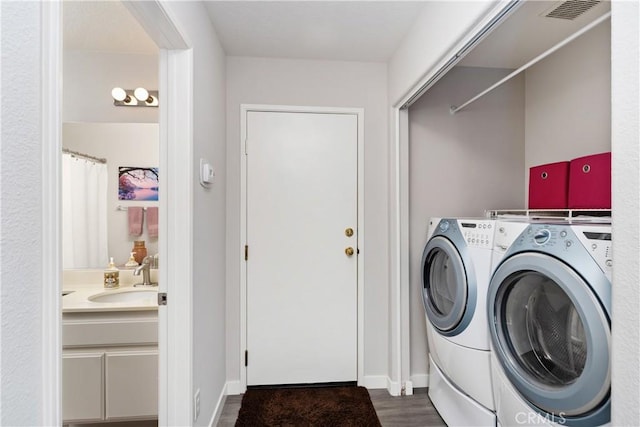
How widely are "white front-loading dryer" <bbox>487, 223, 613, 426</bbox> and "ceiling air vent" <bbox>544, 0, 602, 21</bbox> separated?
3.92ft

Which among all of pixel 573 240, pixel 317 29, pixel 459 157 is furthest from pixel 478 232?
pixel 317 29

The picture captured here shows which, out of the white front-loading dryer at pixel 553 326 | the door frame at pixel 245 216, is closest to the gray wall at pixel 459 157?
the door frame at pixel 245 216

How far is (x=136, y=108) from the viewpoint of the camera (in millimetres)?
2201

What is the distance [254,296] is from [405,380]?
4.03 ft

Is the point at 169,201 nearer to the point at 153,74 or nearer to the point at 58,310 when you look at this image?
the point at 58,310

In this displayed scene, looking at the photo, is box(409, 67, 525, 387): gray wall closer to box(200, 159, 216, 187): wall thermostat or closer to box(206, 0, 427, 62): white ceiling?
box(206, 0, 427, 62): white ceiling

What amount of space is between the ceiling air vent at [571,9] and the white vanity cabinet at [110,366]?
8.76ft

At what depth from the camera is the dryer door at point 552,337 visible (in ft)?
3.14

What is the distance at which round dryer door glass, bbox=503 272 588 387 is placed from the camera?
3.72 feet

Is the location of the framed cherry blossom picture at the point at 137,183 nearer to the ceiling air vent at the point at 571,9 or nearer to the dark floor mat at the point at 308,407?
the dark floor mat at the point at 308,407

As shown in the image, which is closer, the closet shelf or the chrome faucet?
the closet shelf

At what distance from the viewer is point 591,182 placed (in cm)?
159

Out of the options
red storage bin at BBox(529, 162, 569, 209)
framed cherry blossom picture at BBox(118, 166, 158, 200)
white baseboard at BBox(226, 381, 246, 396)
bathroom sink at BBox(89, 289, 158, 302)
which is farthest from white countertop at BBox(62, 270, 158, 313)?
red storage bin at BBox(529, 162, 569, 209)

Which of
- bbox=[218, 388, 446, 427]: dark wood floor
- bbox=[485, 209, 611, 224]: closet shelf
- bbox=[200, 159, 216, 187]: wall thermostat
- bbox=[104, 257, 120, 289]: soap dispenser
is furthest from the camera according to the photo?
bbox=[104, 257, 120, 289]: soap dispenser
